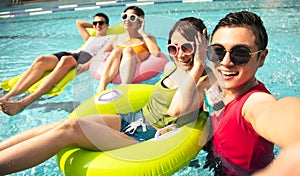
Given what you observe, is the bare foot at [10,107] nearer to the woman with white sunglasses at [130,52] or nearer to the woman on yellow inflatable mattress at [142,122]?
the woman with white sunglasses at [130,52]

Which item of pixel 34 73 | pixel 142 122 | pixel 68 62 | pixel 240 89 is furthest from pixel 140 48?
pixel 240 89

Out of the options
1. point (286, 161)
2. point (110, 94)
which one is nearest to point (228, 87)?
point (286, 161)

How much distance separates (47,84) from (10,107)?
48 cm

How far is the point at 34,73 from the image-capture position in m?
3.63

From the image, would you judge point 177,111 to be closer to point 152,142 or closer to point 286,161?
point 152,142

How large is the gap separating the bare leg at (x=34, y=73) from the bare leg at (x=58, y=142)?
1.78 metres

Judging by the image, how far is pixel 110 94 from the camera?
2.60m

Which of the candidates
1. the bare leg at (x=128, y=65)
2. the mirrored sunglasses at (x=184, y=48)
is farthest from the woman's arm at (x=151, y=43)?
the mirrored sunglasses at (x=184, y=48)

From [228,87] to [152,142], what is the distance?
2.02 ft

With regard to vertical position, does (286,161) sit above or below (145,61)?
above

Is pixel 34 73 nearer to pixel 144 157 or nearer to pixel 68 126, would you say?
pixel 68 126

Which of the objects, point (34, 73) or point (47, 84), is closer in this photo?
point (47, 84)

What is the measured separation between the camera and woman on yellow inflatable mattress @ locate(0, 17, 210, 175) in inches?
69.1

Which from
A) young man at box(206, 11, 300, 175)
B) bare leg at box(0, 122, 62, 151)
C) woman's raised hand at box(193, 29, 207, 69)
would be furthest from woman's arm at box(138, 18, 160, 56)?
young man at box(206, 11, 300, 175)
